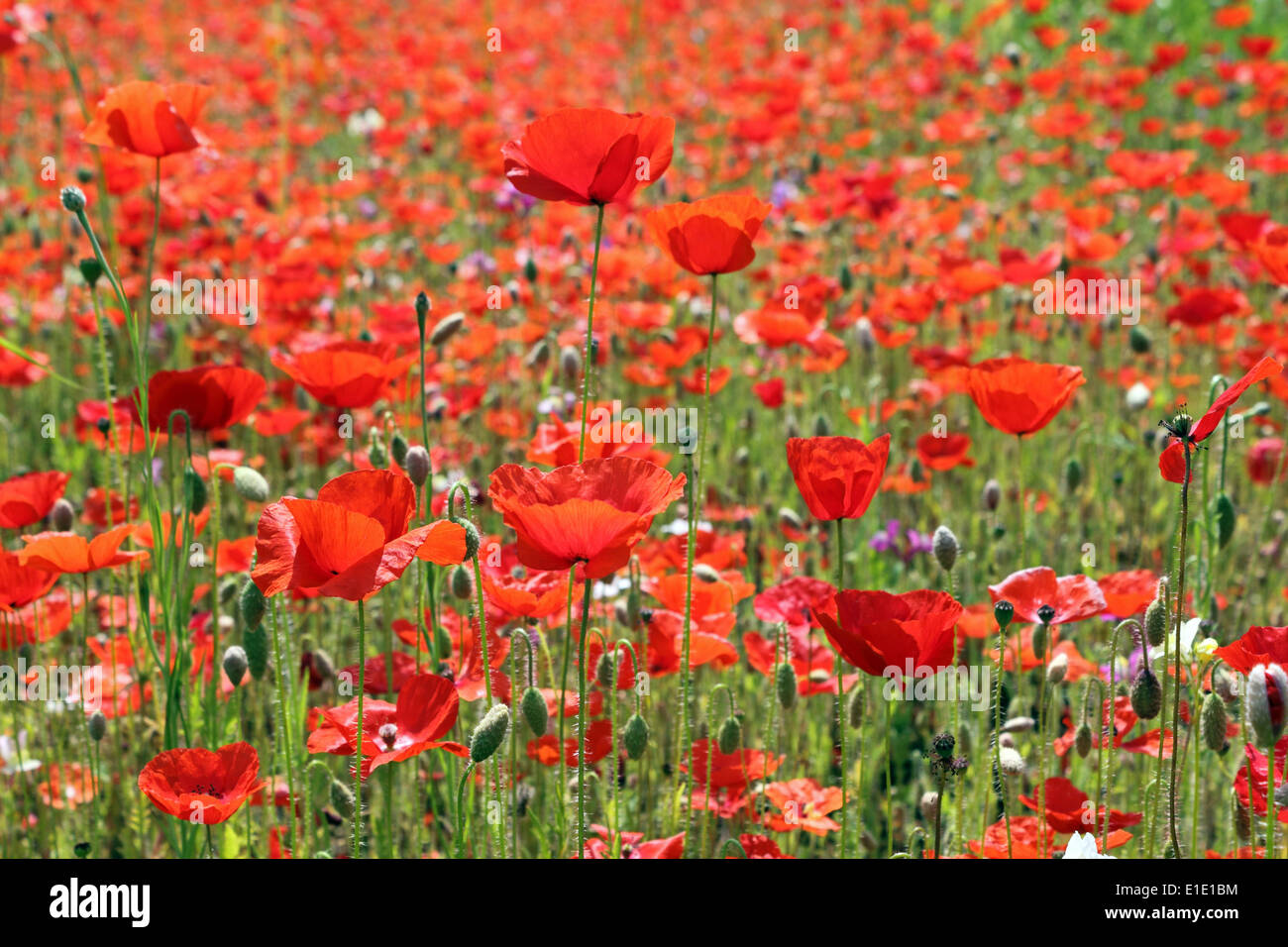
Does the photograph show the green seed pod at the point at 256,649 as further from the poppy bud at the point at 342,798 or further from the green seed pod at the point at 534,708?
the green seed pod at the point at 534,708

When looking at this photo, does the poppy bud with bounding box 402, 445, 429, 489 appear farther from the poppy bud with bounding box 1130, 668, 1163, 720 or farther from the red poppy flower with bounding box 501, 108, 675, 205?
the poppy bud with bounding box 1130, 668, 1163, 720

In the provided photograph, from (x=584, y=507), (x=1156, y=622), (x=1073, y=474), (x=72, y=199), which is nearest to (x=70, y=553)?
(x=72, y=199)

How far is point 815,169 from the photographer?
5434mm

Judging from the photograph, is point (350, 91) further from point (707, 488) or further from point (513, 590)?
point (513, 590)

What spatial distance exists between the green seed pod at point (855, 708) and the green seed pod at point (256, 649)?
978mm

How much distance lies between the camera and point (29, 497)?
2311 mm

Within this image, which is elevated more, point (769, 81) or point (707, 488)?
point (769, 81)

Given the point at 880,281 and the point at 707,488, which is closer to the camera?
the point at 707,488

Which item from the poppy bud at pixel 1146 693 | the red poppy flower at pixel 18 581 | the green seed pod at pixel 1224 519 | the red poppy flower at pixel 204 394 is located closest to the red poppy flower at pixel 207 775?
the red poppy flower at pixel 18 581

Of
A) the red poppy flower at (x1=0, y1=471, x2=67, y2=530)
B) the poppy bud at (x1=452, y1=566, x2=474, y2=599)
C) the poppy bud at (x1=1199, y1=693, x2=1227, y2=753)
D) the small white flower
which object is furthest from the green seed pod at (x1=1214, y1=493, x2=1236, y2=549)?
the red poppy flower at (x1=0, y1=471, x2=67, y2=530)

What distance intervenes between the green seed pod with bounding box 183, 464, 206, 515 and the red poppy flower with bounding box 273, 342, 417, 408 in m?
0.24

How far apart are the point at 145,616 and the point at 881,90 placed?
19.0 ft
